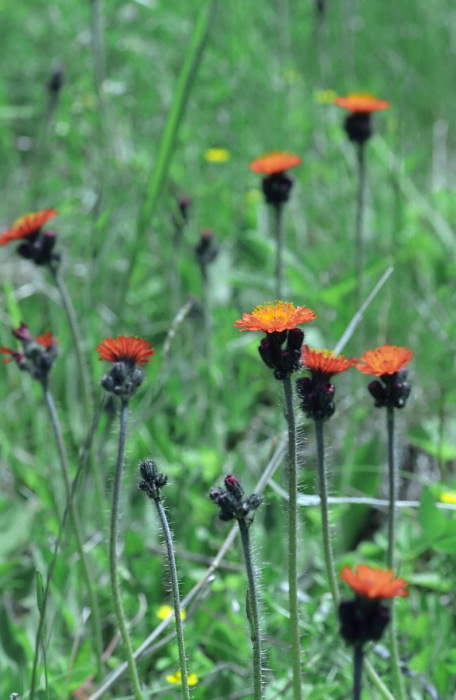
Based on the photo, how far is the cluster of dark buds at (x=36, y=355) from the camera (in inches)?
72.9

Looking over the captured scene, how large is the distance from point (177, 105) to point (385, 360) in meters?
1.12

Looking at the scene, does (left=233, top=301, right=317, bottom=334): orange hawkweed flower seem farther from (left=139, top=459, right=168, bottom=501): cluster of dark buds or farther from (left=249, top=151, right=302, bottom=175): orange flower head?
(left=249, top=151, right=302, bottom=175): orange flower head

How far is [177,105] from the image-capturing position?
7.12 feet

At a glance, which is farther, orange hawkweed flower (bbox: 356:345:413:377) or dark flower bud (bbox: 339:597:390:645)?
orange hawkweed flower (bbox: 356:345:413:377)

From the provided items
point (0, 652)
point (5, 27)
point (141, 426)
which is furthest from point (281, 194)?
point (5, 27)

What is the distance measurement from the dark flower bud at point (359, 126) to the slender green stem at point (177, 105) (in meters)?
0.57

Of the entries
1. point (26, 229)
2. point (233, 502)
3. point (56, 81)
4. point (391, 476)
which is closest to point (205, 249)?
point (26, 229)

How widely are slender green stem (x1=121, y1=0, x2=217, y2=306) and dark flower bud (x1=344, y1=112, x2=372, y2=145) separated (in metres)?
0.57

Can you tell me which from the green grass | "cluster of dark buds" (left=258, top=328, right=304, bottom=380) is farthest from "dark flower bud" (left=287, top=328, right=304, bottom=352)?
the green grass

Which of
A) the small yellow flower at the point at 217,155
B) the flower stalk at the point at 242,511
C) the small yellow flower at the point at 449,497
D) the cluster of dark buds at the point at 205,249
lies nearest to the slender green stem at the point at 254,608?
the flower stalk at the point at 242,511

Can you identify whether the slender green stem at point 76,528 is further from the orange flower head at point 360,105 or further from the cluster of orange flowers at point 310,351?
the orange flower head at point 360,105

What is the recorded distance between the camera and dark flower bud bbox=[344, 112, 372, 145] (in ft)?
8.05

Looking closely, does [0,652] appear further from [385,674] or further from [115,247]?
[115,247]

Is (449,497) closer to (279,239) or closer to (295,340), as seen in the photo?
(279,239)
